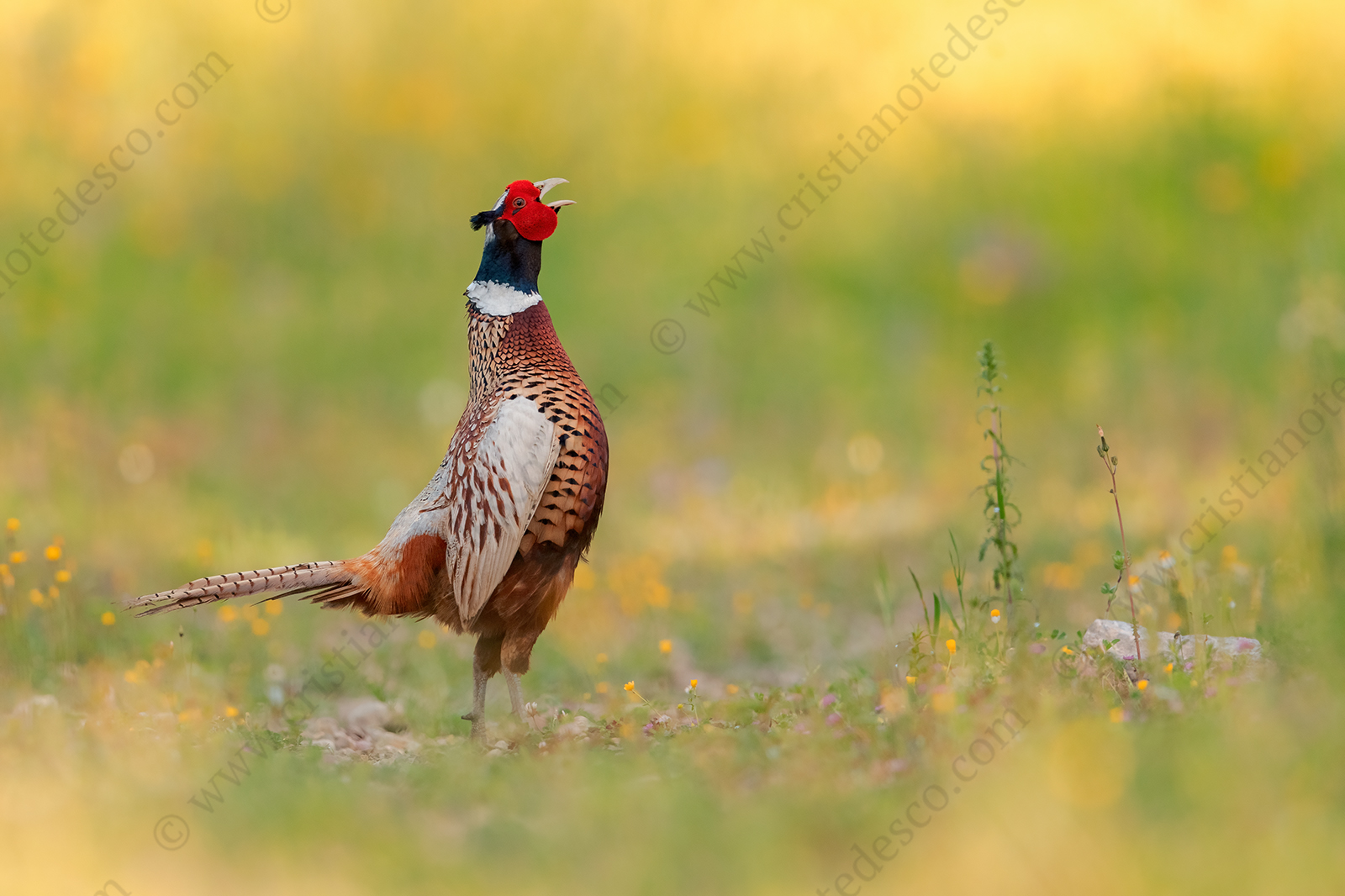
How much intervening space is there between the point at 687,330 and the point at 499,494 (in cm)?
554

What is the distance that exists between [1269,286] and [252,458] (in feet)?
25.6

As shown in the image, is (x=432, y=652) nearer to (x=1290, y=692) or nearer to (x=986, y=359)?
(x=986, y=359)

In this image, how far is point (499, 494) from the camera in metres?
4.80

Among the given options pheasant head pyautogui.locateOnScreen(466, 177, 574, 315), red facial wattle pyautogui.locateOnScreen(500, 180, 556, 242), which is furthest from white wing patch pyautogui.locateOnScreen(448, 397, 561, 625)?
red facial wattle pyautogui.locateOnScreen(500, 180, 556, 242)

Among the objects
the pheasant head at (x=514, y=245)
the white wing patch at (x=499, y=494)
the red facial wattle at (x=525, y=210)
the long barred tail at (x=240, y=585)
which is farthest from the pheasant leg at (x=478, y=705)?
the red facial wattle at (x=525, y=210)

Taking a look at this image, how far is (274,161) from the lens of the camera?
1076 centimetres

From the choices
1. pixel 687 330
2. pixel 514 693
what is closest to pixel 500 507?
pixel 514 693

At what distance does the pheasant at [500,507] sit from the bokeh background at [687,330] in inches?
22.4

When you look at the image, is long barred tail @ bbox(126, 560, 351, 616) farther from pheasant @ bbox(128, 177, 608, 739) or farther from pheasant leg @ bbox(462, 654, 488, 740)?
pheasant leg @ bbox(462, 654, 488, 740)

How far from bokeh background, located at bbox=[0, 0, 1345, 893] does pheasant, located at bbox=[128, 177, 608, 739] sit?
1.87 ft

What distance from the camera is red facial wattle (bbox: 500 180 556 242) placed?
507cm

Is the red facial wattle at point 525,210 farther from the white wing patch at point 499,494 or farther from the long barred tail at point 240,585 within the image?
the long barred tail at point 240,585

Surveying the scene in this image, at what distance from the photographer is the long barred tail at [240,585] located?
473cm

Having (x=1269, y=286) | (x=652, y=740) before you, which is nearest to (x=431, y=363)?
(x=652, y=740)
